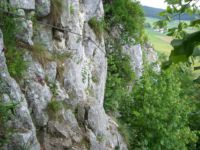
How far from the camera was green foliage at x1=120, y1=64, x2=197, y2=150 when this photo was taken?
1487 centimetres

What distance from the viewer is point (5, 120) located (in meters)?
7.09

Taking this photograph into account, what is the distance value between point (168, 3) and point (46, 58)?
6.06m

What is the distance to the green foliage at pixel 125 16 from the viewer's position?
16422 mm

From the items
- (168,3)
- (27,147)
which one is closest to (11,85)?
(27,147)

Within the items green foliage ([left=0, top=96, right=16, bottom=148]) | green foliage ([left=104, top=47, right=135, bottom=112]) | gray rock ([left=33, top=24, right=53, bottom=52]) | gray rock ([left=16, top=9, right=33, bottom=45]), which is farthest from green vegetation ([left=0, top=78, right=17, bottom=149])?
green foliage ([left=104, top=47, right=135, bottom=112])

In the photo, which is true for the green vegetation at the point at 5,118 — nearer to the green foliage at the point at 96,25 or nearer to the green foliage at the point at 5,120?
the green foliage at the point at 5,120

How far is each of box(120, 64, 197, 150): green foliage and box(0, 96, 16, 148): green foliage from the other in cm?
737

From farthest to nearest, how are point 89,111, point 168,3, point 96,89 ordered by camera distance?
point 96,89 → point 89,111 → point 168,3

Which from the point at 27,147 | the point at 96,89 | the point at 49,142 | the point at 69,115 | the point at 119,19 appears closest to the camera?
the point at 27,147

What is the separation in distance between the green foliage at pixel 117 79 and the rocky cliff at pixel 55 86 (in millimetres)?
2083

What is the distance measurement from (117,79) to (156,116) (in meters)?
1.71

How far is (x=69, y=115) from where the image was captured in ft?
31.6

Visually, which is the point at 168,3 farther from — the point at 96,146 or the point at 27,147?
the point at 96,146

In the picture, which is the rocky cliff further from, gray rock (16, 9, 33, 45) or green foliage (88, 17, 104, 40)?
green foliage (88, 17, 104, 40)
